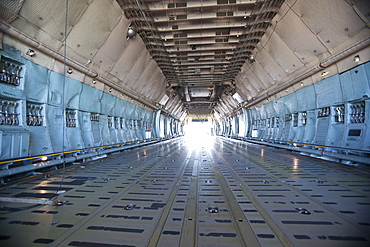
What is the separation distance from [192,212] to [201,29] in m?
10.3

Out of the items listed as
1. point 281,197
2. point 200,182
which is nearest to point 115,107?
point 200,182

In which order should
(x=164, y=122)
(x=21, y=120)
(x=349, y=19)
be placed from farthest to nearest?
1. (x=164, y=122)
2. (x=349, y=19)
3. (x=21, y=120)

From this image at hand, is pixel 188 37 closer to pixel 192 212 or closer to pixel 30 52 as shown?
pixel 30 52

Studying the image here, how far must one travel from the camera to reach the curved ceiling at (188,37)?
630 cm

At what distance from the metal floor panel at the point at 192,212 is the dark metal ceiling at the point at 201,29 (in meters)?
7.40

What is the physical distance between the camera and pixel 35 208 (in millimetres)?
3363

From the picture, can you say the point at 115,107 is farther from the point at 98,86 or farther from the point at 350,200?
the point at 350,200

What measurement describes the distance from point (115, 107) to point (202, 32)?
24.0 feet

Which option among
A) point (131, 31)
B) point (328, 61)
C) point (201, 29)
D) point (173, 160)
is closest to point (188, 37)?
point (201, 29)

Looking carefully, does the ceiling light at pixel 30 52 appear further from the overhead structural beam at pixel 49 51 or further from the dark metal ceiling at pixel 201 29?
the dark metal ceiling at pixel 201 29

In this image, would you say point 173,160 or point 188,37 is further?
point 188,37

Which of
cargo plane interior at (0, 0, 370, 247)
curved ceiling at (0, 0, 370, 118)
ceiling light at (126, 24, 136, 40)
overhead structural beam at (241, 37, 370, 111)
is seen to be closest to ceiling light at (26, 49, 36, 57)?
cargo plane interior at (0, 0, 370, 247)

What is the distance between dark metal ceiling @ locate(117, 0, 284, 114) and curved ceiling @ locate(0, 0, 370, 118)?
5 centimetres

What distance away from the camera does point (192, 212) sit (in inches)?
129
